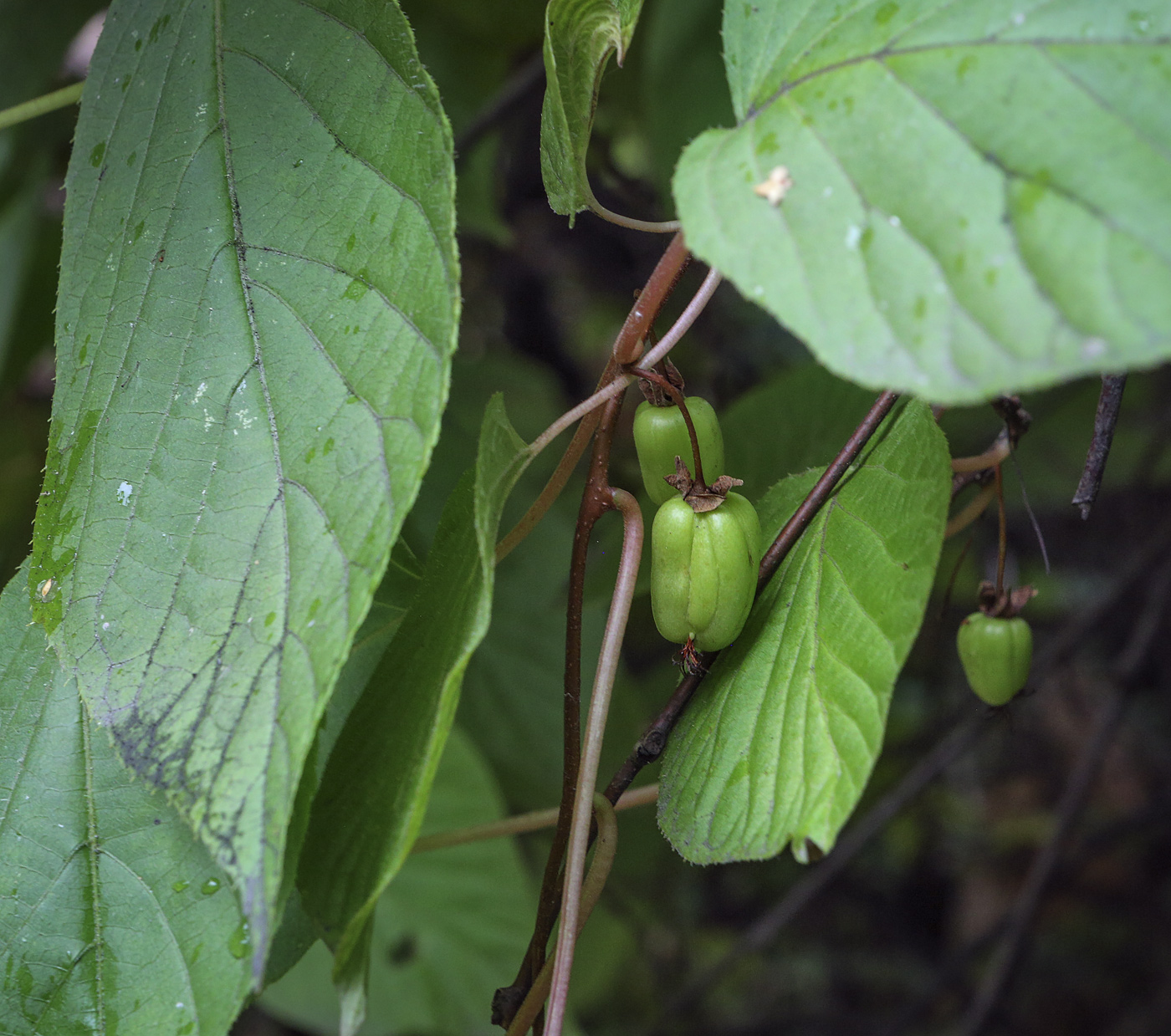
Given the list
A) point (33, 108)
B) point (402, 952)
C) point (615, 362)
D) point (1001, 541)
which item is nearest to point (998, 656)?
point (1001, 541)

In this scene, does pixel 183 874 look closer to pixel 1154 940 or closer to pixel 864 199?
pixel 864 199

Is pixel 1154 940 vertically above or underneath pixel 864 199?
underneath

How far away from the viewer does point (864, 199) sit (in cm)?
29

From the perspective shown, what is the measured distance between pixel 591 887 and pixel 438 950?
63 centimetres

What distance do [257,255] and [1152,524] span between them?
1.61 m

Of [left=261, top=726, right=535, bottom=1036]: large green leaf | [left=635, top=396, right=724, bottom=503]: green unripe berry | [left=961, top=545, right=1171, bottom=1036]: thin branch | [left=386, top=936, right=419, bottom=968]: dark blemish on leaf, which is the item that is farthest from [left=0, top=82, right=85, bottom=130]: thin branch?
[left=961, top=545, right=1171, bottom=1036]: thin branch

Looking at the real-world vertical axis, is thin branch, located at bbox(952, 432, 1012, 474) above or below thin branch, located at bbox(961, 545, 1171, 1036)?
above

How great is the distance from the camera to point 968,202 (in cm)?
28

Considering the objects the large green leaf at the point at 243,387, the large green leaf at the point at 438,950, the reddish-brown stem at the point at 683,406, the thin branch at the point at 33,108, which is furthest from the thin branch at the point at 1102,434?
the large green leaf at the point at 438,950

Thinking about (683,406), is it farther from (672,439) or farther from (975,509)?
(975,509)

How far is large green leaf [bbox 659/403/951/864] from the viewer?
357mm

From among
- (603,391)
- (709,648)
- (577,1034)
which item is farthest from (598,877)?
(577,1034)

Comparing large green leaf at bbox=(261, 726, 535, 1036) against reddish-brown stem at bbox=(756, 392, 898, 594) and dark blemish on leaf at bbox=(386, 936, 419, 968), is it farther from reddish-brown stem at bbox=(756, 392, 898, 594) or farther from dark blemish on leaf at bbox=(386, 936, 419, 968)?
reddish-brown stem at bbox=(756, 392, 898, 594)

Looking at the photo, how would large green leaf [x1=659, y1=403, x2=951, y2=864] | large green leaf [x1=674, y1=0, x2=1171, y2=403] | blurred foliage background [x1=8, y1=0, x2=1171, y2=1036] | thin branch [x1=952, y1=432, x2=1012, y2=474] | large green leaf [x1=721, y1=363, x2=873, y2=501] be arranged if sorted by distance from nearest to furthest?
large green leaf [x1=674, y1=0, x2=1171, y2=403] → large green leaf [x1=659, y1=403, x2=951, y2=864] → thin branch [x1=952, y1=432, x2=1012, y2=474] → large green leaf [x1=721, y1=363, x2=873, y2=501] → blurred foliage background [x1=8, y1=0, x2=1171, y2=1036]
